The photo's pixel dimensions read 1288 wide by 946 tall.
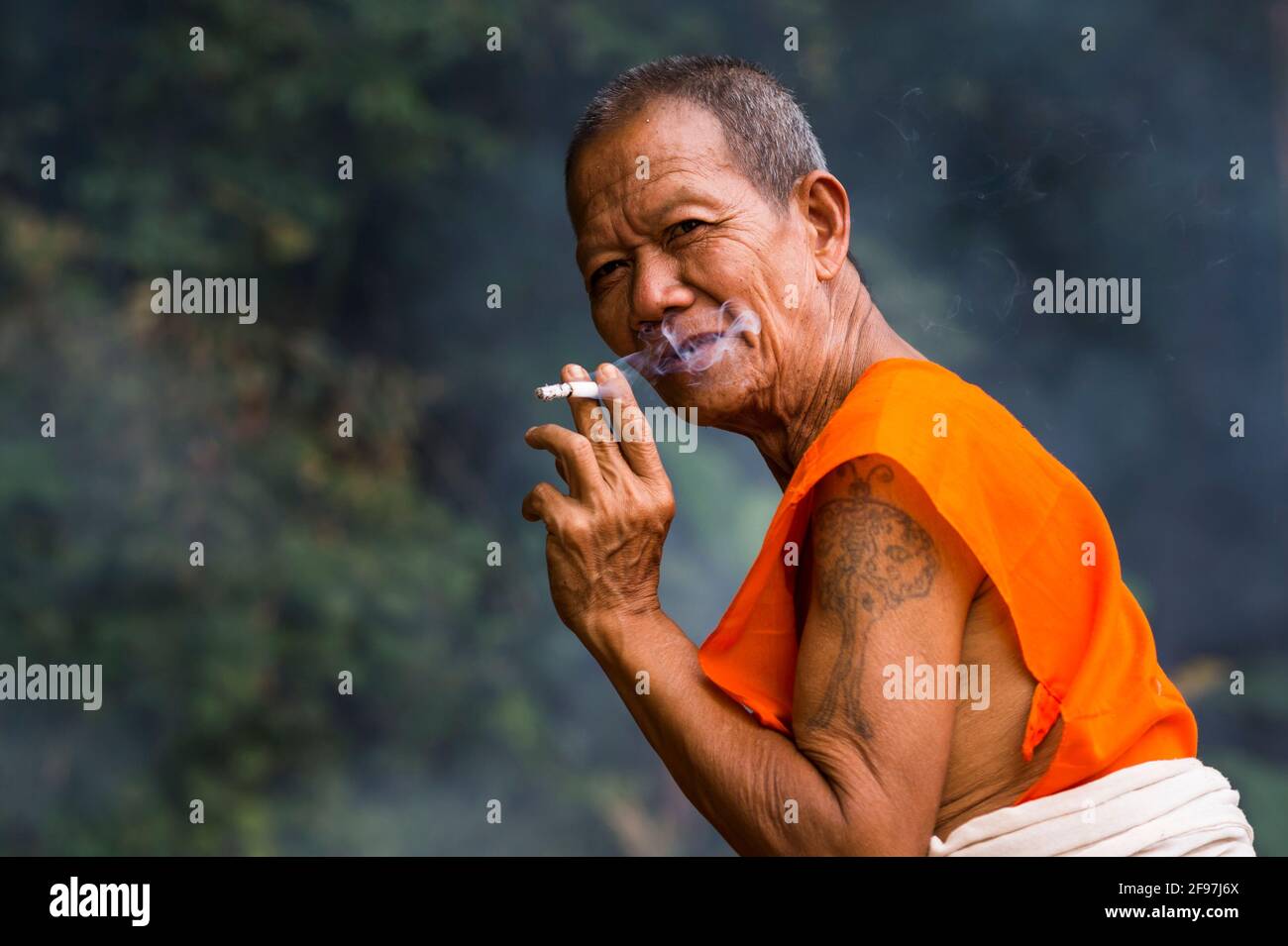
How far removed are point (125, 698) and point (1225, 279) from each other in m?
4.25

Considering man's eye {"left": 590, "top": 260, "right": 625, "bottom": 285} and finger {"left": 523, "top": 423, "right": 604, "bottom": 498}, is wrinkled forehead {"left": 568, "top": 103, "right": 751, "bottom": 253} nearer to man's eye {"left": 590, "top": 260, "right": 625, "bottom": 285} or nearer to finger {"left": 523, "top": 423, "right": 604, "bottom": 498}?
man's eye {"left": 590, "top": 260, "right": 625, "bottom": 285}

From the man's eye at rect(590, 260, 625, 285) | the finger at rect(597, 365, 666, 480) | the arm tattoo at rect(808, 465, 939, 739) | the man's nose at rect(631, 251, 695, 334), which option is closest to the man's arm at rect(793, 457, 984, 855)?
the arm tattoo at rect(808, 465, 939, 739)

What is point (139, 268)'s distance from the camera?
5078 mm

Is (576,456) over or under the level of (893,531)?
over

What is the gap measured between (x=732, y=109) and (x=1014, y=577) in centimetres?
72

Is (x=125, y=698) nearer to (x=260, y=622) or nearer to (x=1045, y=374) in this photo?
(x=260, y=622)

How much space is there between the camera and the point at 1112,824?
1475 mm

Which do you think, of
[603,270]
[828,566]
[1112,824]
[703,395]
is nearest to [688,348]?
[703,395]

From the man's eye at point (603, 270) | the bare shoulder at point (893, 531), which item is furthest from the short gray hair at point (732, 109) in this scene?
the bare shoulder at point (893, 531)


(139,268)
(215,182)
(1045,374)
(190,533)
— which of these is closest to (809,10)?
(1045,374)

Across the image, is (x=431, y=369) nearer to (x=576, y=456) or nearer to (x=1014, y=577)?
(x=576, y=456)

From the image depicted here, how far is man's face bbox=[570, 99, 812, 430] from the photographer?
1710mm

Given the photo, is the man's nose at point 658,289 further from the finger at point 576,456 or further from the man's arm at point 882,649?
the man's arm at point 882,649

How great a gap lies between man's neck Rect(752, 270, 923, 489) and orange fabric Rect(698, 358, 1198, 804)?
0.19 meters
